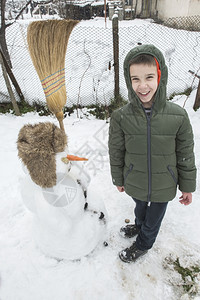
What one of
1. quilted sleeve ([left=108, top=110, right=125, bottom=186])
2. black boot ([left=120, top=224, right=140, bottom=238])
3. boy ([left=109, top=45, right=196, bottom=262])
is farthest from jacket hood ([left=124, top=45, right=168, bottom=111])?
black boot ([left=120, top=224, right=140, bottom=238])

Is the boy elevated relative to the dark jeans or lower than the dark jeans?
elevated

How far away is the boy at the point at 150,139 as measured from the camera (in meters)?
0.94

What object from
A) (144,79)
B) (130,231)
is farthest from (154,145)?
(130,231)

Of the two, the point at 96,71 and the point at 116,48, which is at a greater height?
the point at 116,48

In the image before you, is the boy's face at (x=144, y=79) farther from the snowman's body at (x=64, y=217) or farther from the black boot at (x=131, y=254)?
the black boot at (x=131, y=254)

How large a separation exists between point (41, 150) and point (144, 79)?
27.6 inches

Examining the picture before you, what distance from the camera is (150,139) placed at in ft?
3.43

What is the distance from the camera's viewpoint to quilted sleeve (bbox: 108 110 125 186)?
114 centimetres

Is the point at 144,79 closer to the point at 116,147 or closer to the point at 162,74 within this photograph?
the point at 162,74

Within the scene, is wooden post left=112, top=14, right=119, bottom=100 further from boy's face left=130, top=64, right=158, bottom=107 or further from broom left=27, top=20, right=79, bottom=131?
boy's face left=130, top=64, right=158, bottom=107

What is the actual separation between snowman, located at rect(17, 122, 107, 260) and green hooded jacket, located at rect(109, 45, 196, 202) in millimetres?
364

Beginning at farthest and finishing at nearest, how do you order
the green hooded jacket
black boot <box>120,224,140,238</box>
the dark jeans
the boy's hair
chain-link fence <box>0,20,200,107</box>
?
chain-link fence <box>0,20,200,107</box> → black boot <box>120,224,140,238</box> → the dark jeans → the green hooded jacket → the boy's hair

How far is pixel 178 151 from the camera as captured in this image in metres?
1.11

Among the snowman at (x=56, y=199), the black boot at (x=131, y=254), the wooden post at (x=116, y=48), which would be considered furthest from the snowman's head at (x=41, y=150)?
the wooden post at (x=116, y=48)
